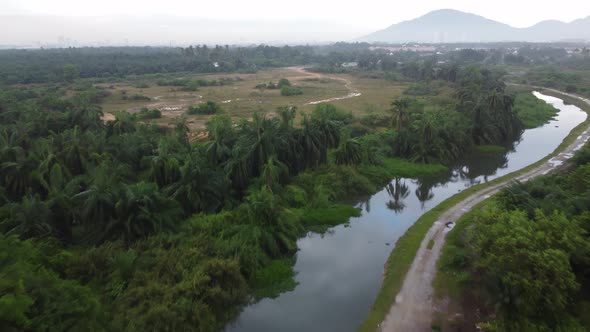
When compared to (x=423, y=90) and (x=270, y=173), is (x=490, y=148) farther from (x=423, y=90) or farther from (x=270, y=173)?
(x=423, y=90)

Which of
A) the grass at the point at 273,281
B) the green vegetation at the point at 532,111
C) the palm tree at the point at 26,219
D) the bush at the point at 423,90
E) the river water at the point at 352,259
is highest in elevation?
the bush at the point at 423,90

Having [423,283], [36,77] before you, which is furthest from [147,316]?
[36,77]

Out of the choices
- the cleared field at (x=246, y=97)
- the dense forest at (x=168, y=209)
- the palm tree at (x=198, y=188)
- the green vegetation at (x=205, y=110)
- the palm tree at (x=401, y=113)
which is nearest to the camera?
the dense forest at (x=168, y=209)

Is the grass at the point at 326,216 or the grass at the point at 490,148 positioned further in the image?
the grass at the point at 490,148

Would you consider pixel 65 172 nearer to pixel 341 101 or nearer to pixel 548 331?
pixel 548 331

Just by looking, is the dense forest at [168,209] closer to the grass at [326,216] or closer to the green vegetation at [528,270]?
the grass at [326,216]

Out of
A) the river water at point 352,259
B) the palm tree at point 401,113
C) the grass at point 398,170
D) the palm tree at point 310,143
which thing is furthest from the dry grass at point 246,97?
the river water at point 352,259

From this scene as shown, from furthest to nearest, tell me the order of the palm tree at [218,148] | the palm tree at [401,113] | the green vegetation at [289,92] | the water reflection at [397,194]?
the green vegetation at [289,92] < the palm tree at [401,113] < the water reflection at [397,194] < the palm tree at [218,148]
